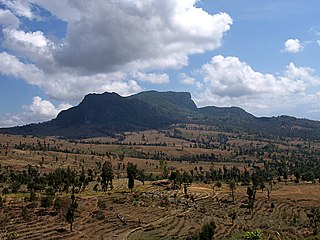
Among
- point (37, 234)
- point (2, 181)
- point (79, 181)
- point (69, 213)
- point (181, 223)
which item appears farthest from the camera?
point (2, 181)

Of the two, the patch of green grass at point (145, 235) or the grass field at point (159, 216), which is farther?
the grass field at point (159, 216)

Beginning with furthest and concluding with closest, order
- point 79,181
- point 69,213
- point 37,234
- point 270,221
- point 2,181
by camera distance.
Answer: point 2,181, point 79,181, point 270,221, point 69,213, point 37,234

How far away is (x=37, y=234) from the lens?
8356cm

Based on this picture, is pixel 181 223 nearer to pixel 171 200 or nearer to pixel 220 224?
pixel 220 224

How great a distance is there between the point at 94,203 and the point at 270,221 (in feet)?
185

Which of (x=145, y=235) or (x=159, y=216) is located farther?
(x=159, y=216)

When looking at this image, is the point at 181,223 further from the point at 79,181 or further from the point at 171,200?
the point at 79,181

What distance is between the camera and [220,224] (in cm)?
10400

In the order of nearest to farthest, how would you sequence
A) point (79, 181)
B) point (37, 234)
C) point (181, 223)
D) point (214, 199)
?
point (37, 234)
point (181, 223)
point (214, 199)
point (79, 181)

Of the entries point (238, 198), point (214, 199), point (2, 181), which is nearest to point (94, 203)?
point (214, 199)

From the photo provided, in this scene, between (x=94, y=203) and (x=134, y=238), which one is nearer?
(x=134, y=238)

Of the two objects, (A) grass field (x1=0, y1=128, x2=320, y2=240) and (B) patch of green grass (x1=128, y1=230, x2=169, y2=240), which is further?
(A) grass field (x1=0, y1=128, x2=320, y2=240)

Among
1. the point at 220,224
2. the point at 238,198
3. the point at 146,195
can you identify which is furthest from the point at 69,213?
the point at 238,198

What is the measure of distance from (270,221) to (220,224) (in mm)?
17631
